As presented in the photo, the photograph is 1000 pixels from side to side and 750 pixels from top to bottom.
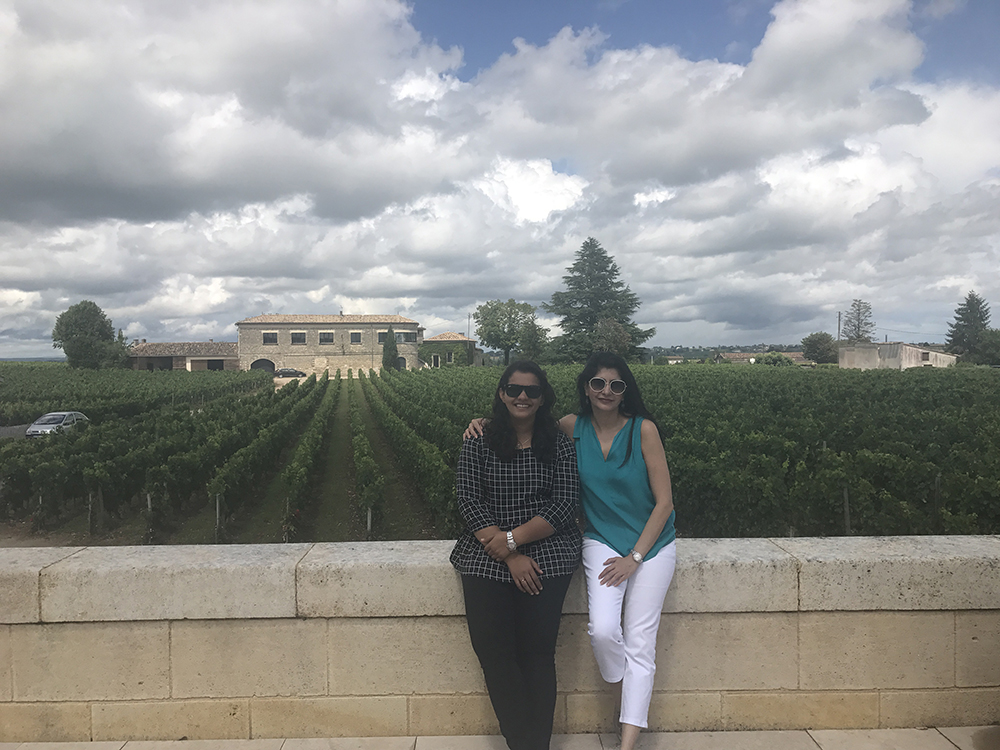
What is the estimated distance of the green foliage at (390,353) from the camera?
71.0 meters

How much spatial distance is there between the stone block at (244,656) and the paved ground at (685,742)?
230 millimetres

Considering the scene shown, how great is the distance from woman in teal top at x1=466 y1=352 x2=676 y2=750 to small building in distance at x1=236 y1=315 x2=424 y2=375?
71.6 m

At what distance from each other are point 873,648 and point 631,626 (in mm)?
1124

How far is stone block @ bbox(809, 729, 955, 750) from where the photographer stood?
8.42 ft

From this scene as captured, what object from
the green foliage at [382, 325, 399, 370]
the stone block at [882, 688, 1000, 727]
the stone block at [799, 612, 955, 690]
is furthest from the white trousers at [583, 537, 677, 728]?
the green foliage at [382, 325, 399, 370]

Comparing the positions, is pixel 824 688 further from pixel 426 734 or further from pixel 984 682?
pixel 426 734

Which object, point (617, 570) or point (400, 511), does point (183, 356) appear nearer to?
point (400, 511)

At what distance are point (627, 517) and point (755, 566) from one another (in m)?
0.62

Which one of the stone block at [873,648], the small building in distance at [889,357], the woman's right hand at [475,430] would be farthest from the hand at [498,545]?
the small building in distance at [889,357]

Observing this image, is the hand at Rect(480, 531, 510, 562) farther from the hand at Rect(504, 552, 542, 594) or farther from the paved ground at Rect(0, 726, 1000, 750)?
the paved ground at Rect(0, 726, 1000, 750)

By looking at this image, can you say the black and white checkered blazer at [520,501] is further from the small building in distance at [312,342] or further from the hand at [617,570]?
the small building in distance at [312,342]

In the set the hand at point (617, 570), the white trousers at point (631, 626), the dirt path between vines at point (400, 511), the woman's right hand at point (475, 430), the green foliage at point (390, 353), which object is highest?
the green foliage at point (390, 353)

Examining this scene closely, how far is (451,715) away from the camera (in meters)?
2.68

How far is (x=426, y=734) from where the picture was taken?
2684 mm
